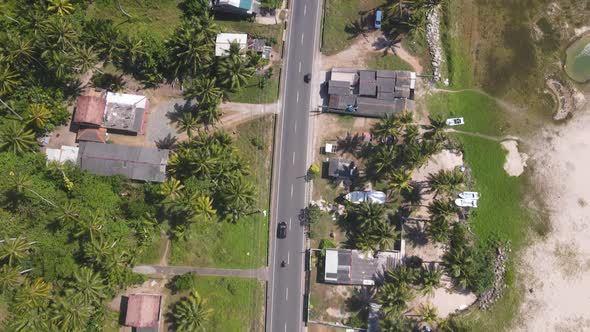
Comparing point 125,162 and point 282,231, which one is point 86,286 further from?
point 282,231

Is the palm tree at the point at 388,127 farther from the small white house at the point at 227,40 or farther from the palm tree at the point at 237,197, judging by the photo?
the small white house at the point at 227,40

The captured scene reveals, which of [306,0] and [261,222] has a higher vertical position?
[306,0]

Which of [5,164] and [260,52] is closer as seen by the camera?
[5,164]

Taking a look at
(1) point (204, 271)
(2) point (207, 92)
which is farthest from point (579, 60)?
(1) point (204, 271)

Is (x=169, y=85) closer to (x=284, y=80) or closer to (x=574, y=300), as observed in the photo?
(x=284, y=80)

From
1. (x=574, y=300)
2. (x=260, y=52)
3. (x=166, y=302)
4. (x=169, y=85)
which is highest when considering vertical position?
(x=260, y=52)

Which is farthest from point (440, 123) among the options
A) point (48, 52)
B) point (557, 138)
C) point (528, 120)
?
point (48, 52)
